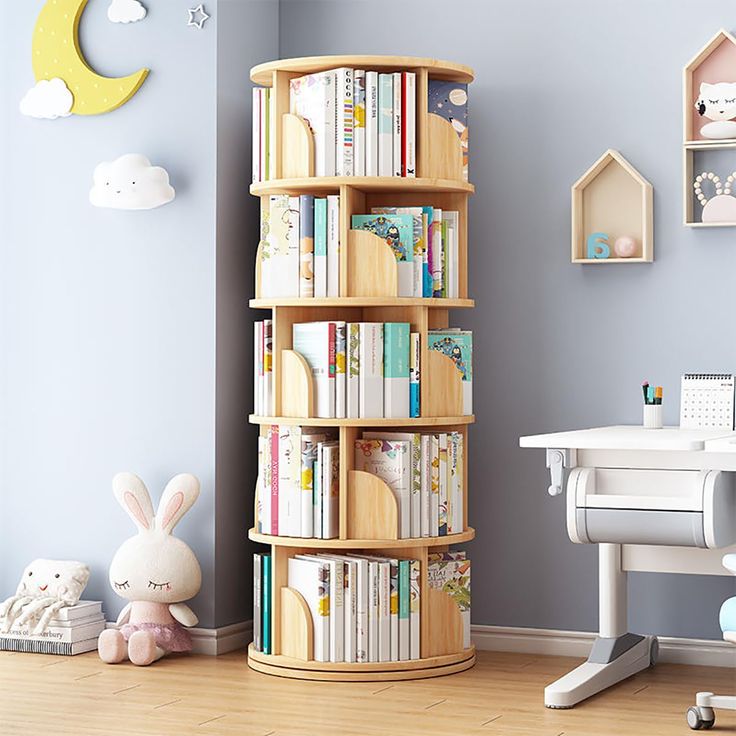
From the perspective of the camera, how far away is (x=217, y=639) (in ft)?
12.7

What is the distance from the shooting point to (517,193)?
12.9 feet

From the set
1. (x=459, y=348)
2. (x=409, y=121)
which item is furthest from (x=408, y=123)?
(x=459, y=348)

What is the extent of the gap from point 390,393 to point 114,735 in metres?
1.13

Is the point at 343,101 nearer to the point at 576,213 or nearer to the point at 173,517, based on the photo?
the point at 576,213

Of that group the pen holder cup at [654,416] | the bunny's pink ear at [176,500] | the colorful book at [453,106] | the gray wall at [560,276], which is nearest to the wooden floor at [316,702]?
the gray wall at [560,276]

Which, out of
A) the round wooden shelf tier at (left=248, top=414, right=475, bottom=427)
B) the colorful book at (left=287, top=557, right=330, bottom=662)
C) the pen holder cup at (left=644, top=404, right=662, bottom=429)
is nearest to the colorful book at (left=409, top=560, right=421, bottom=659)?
the colorful book at (left=287, top=557, right=330, bottom=662)

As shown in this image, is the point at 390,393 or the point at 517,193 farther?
the point at 517,193

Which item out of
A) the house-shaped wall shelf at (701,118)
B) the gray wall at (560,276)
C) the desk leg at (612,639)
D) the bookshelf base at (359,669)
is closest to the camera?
the desk leg at (612,639)

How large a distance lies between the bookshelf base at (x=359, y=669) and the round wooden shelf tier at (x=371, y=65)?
1569mm

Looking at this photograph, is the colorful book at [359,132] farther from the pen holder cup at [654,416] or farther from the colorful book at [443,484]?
the pen holder cup at [654,416]

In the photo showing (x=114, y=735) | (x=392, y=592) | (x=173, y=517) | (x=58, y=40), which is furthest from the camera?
(x=58, y=40)

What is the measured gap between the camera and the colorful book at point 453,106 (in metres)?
3.70

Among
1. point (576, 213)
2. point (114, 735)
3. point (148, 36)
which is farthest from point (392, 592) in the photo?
point (148, 36)

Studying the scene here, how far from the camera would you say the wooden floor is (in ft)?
10.0
